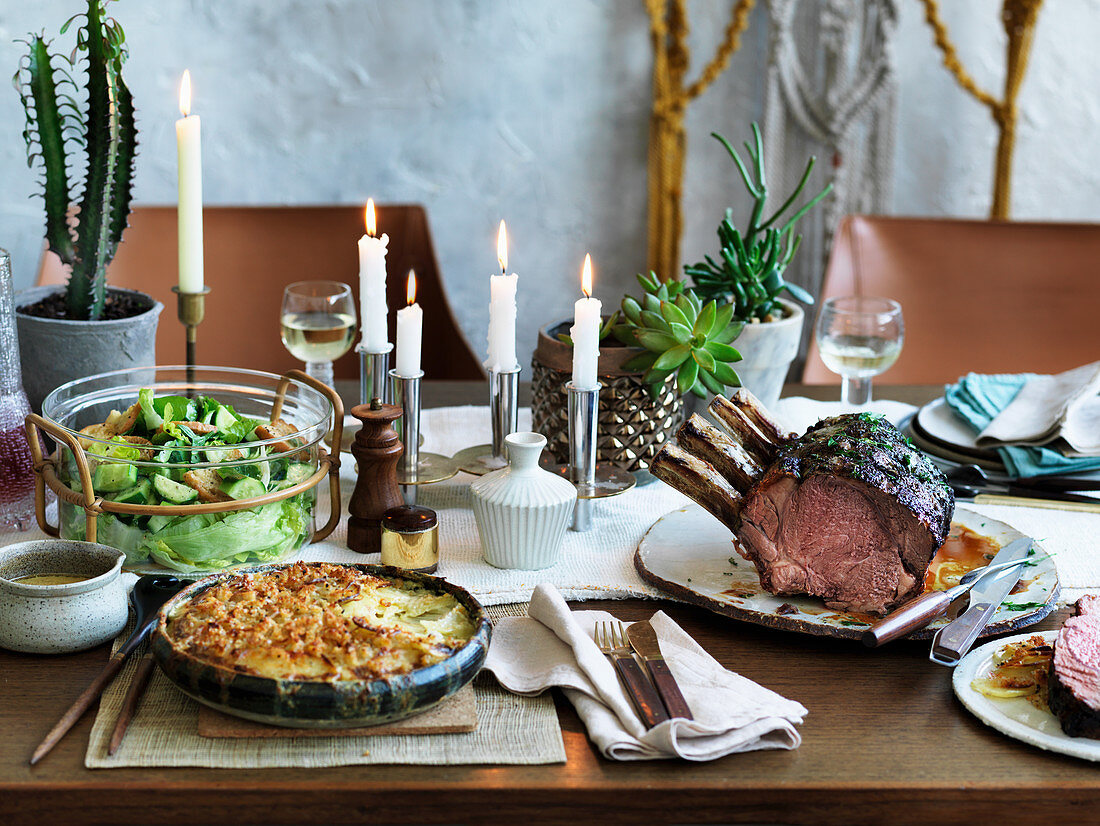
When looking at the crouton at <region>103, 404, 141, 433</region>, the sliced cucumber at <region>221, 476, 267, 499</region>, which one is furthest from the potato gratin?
the crouton at <region>103, 404, 141, 433</region>

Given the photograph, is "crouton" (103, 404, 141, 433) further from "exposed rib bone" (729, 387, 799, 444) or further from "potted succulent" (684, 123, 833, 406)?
"potted succulent" (684, 123, 833, 406)

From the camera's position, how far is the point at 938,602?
3.45 ft

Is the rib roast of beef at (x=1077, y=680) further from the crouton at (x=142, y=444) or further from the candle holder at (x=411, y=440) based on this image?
the crouton at (x=142, y=444)

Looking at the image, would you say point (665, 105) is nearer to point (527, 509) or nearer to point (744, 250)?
point (744, 250)

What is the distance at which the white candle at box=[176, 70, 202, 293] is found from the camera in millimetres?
1405

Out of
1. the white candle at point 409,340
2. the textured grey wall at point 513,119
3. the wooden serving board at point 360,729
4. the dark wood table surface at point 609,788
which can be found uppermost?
the textured grey wall at point 513,119

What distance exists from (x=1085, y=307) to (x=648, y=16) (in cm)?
135

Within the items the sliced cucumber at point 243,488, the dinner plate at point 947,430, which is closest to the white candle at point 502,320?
the sliced cucumber at point 243,488

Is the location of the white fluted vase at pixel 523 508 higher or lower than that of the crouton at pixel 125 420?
lower

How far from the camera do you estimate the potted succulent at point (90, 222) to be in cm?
142

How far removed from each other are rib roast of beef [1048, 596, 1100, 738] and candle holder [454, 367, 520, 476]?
25.7 inches

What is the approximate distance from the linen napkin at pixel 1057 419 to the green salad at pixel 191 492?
3.34 feet

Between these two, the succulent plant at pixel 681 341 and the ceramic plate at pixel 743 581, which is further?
the succulent plant at pixel 681 341

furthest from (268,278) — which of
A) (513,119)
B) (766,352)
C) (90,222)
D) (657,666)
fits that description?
(657,666)
